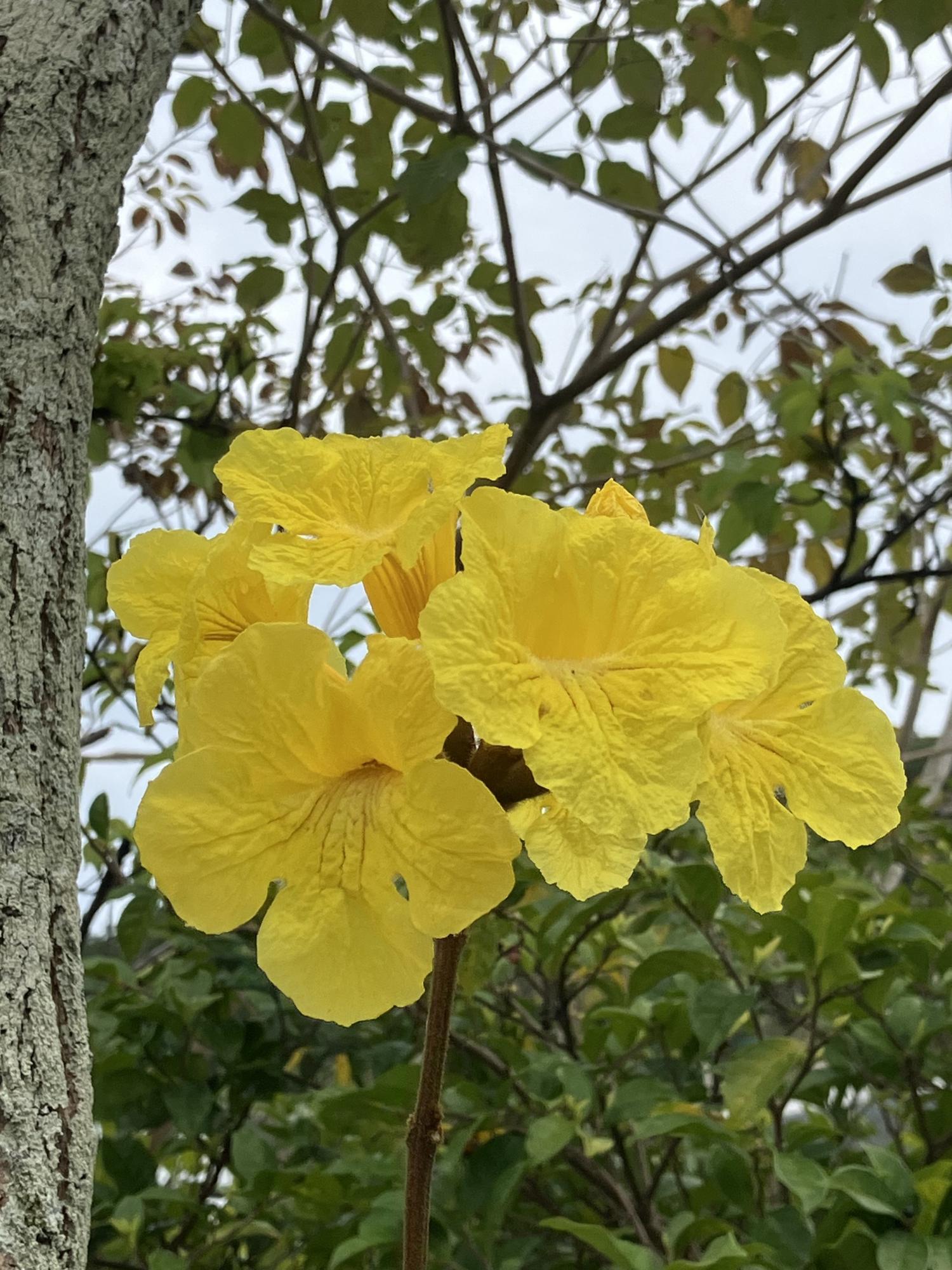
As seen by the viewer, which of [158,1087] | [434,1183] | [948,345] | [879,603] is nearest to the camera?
[434,1183]

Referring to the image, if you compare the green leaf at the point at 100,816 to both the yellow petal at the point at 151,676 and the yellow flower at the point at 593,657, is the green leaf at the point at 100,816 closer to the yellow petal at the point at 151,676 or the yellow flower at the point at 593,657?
the yellow petal at the point at 151,676

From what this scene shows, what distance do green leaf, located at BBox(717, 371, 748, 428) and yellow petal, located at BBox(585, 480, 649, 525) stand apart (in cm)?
141

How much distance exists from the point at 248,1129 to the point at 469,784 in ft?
3.65

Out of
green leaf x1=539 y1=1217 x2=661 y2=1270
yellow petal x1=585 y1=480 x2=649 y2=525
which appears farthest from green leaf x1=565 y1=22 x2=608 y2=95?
green leaf x1=539 y1=1217 x2=661 y2=1270

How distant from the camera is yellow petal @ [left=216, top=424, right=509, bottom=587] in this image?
0.41 meters

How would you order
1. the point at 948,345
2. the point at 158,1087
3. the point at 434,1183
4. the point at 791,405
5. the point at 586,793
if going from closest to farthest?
the point at 586,793 < the point at 434,1183 < the point at 158,1087 < the point at 791,405 < the point at 948,345

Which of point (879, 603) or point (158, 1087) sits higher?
point (879, 603)

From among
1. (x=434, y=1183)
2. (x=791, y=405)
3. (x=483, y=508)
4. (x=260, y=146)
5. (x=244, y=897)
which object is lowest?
(x=434, y=1183)

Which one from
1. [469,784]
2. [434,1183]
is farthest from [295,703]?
[434,1183]

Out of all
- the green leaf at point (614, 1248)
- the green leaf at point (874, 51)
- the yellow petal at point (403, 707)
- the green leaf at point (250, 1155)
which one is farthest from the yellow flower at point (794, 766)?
the green leaf at point (250, 1155)

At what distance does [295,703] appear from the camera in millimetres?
379

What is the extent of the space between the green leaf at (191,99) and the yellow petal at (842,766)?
4.29 ft

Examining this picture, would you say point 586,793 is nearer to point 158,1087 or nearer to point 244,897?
point 244,897

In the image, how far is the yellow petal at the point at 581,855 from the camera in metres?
0.35
